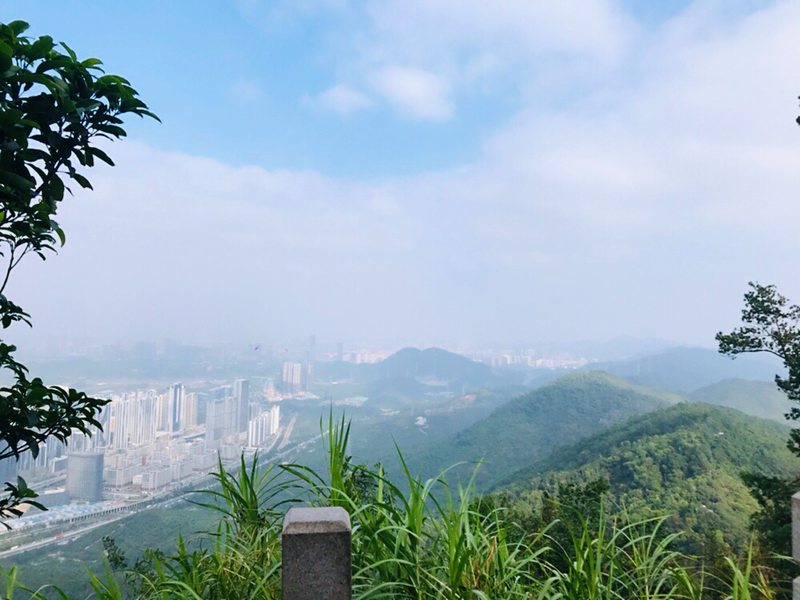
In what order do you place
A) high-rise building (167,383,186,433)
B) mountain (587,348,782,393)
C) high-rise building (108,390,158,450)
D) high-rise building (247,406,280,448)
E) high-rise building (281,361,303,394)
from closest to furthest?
high-rise building (108,390,158,450)
high-rise building (247,406,280,448)
high-rise building (167,383,186,433)
high-rise building (281,361,303,394)
mountain (587,348,782,393)

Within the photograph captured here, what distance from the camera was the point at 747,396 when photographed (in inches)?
1228

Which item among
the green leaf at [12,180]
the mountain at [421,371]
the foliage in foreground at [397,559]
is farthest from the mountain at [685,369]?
the green leaf at [12,180]

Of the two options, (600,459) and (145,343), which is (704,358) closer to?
(600,459)

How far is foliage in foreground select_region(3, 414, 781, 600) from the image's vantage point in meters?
1.09

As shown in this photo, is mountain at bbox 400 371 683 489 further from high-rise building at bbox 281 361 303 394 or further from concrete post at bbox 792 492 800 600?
concrete post at bbox 792 492 800 600

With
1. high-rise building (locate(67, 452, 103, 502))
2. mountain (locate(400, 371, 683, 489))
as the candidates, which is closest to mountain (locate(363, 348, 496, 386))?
mountain (locate(400, 371, 683, 489))

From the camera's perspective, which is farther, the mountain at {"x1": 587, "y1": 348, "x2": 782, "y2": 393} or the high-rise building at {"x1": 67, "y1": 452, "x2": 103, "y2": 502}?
the mountain at {"x1": 587, "y1": 348, "x2": 782, "y2": 393}

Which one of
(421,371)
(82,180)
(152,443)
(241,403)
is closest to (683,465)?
(241,403)

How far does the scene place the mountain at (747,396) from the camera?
29.8 meters

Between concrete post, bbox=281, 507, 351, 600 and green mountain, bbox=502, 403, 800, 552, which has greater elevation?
concrete post, bbox=281, 507, 351, 600

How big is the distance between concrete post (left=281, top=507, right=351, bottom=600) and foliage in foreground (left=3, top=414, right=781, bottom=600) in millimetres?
111

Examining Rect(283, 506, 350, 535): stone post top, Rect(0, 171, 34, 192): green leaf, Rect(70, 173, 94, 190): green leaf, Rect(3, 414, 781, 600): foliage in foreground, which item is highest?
Rect(70, 173, 94, 190): green leaf

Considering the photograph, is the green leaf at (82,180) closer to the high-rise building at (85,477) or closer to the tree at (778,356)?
the tree at (778,356)

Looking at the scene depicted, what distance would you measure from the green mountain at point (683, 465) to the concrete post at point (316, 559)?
29.5ft
